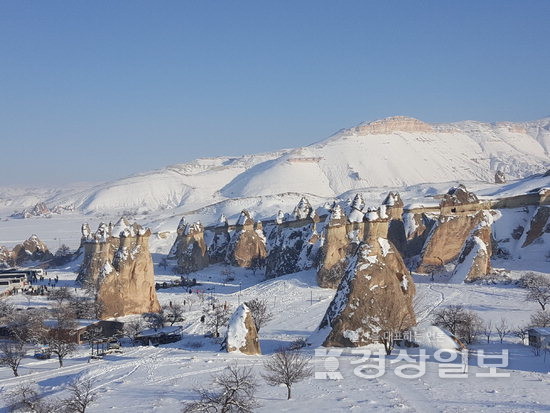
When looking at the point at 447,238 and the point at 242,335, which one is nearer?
the point at 242,335

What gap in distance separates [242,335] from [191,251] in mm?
39052

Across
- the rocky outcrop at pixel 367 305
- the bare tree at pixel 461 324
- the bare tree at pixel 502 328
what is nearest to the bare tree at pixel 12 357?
the rocky outcrop at pixel 367 305

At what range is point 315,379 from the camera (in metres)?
20.1

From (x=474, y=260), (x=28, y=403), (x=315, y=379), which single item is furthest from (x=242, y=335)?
(x=474, y=260)

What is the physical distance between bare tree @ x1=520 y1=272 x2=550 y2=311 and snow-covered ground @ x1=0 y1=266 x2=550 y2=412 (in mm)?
591

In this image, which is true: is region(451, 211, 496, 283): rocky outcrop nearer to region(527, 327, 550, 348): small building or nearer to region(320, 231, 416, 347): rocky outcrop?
region(527, 327, 550, 348): small building

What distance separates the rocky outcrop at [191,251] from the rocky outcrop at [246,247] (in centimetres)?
282

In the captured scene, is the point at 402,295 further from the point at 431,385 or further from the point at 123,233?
the point at 123,233

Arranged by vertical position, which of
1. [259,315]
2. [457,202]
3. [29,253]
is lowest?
[259,315]

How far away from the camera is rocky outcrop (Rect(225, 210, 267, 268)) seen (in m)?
61.8

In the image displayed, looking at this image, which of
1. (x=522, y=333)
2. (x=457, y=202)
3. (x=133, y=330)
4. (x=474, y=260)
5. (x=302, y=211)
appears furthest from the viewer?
(x=302, y=211)

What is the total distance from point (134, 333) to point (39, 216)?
499ft

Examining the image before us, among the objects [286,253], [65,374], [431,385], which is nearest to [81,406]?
[65,374]

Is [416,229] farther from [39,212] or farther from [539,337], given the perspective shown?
[39,212]
